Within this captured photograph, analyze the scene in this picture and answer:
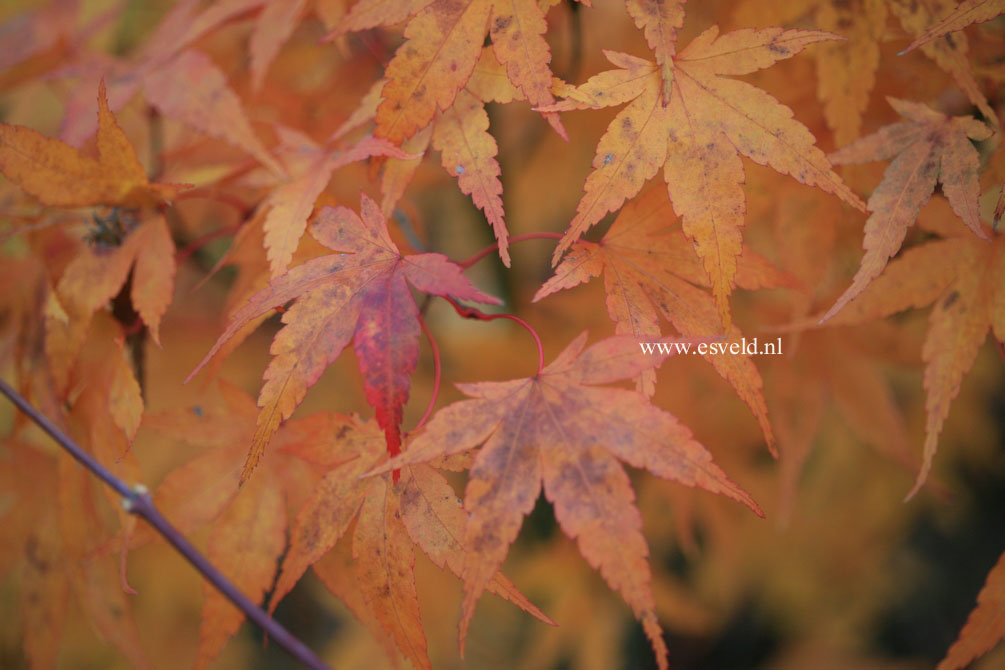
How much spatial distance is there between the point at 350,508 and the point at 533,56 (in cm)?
39

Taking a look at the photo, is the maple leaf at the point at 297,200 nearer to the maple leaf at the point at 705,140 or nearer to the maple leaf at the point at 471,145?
the maple leaf at the point at 471,145

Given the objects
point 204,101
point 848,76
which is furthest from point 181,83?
point 848,76

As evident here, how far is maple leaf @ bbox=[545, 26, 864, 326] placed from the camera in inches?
20.1

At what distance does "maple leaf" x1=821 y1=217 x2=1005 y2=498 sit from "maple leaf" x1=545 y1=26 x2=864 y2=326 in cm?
17

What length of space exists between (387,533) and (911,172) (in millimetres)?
515

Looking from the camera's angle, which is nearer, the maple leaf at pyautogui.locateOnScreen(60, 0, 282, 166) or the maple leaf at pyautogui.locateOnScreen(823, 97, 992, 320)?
the maple leaf at pyautogui.locateOnScreen(823, 97, 992, 320)

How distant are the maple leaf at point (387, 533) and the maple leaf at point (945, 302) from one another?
37 centimetres

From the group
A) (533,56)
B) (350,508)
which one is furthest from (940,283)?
(350,508)

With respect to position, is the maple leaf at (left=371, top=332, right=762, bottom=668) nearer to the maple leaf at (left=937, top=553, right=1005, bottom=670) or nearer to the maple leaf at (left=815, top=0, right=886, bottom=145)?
the maple leaf at (left=937, top=553, right=1005, bottom=670)

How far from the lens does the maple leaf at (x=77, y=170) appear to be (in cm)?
62

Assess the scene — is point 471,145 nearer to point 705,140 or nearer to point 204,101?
point 705,140

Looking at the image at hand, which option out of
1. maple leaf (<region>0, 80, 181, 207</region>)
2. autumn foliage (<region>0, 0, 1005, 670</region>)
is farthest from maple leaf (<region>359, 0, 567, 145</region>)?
maple leaf (<region>0, 80, 181, 207</region>)

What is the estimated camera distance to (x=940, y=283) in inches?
24.5

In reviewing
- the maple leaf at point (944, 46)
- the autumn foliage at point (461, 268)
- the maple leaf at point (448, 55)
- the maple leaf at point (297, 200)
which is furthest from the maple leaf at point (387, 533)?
the maple leaf at point (944, 46)
